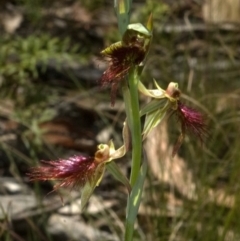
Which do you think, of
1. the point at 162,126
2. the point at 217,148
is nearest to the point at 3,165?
the point at 162,126

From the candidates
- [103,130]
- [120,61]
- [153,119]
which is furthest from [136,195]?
[103,130]

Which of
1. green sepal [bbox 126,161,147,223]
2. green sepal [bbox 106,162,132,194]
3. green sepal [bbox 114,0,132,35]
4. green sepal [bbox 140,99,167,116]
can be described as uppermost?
green sepal [bbox 114,0,132,35]

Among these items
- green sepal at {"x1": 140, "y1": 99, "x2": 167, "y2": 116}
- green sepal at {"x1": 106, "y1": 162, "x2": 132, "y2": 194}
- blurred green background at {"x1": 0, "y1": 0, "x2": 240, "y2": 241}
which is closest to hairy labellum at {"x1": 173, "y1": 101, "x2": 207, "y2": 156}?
green sepal at {"x1": 140, "y1": 99, "x2": 167, "y2": 116}

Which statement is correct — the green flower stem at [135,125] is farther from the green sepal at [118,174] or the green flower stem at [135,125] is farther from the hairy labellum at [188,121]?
the hairy labellum at [188,121]

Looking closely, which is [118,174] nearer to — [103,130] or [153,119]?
[153,119]

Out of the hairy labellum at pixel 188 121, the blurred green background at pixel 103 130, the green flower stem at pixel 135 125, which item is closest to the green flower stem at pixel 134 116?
the green flower stem at pixel 135 125

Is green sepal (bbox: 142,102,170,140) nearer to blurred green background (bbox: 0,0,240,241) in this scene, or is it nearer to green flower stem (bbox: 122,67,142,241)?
green flower stem (bbox: 122,67,142,241)
